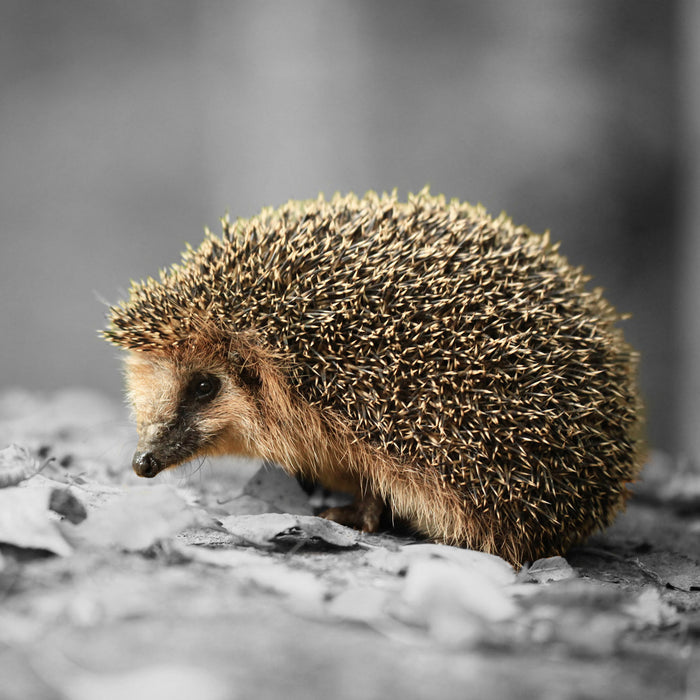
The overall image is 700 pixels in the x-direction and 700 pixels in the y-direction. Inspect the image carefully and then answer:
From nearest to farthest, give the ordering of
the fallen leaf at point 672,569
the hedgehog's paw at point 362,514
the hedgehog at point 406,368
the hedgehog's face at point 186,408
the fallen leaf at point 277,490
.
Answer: the hedgehog at point 406,368
the fallen leaf at point 672,569
the hedgehog's face at point 186,408
the hedgehog's paw at point 362,514
the fallen leaf at point 277,490

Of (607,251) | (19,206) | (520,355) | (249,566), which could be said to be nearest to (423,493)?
(520,355)

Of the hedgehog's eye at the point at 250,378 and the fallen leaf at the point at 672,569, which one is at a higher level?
the hedgehog's eye at the point at 250,378

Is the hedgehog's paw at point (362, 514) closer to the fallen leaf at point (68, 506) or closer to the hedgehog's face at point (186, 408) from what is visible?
the hedgehog's face at point (186, 408)

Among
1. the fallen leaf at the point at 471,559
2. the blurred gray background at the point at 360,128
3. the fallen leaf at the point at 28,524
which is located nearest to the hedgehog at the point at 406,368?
the fallen leaf at the point at 471,559

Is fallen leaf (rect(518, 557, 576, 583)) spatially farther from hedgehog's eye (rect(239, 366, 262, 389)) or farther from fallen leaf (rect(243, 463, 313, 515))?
hedgehog's eye (rect(239, 366, 262, 389))

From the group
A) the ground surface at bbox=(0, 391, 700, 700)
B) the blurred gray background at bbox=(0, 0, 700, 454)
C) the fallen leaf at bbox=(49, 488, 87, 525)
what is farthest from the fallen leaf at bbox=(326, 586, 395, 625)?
the blurred gray background at bbox=(0, 0, 700, 454)

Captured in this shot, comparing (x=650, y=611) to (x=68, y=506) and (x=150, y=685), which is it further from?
(x=68, y=506)
